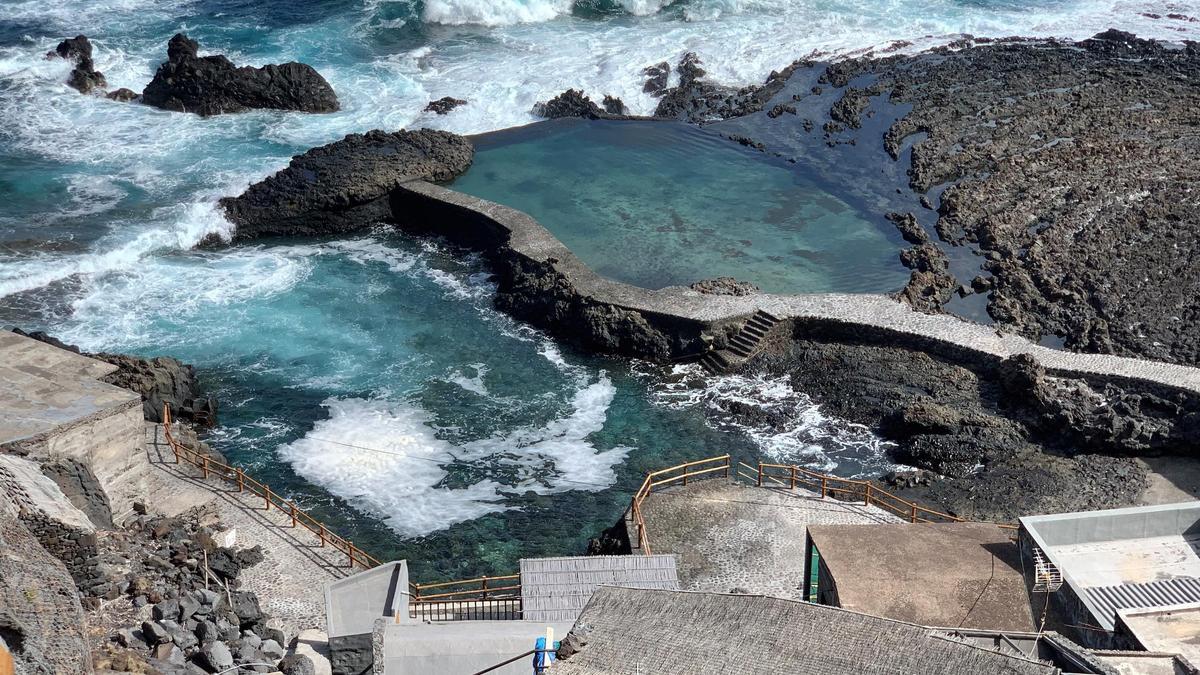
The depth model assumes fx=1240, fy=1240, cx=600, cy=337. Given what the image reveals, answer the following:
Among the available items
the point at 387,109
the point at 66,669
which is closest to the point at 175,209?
the point at 387,109

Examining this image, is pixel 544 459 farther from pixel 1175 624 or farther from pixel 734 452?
pixel 1175 624

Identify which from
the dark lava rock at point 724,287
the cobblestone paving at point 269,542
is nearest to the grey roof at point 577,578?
the cobblestone paving at point 269,542

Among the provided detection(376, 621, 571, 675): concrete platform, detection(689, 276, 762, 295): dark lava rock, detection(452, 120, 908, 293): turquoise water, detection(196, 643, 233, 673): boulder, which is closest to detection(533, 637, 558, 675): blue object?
detection(376, 621, 571, 675): concrete platform

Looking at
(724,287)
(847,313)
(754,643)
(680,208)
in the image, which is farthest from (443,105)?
(754,643)

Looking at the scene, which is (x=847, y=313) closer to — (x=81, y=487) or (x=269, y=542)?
(x=269, y=542)

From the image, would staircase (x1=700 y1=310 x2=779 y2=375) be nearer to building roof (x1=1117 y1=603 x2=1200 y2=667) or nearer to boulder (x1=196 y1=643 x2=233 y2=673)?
boulder (x1=196 y1=643 x2=233 y2=673)
